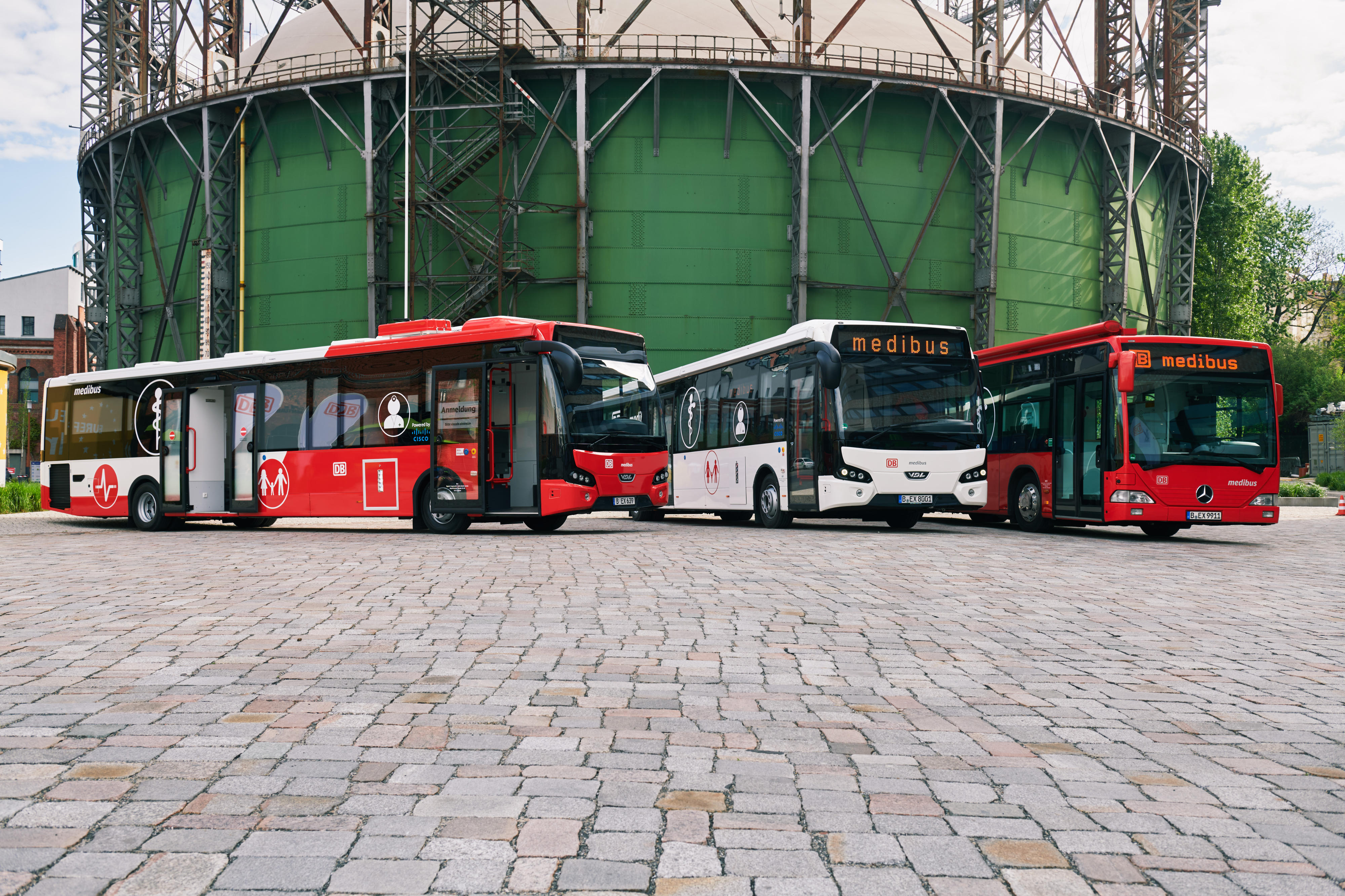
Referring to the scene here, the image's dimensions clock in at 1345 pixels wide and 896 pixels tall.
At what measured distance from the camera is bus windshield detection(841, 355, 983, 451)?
16812 mm

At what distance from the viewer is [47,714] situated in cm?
457

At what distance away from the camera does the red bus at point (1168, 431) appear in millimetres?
15867

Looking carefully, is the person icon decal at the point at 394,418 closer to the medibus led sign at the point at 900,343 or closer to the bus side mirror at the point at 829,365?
the bus side mirror at the point at 829,365

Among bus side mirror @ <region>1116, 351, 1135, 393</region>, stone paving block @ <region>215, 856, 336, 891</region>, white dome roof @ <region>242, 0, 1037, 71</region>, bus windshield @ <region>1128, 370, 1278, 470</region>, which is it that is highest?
white dome roof @ <region>242, 0, 1037, 71</region>

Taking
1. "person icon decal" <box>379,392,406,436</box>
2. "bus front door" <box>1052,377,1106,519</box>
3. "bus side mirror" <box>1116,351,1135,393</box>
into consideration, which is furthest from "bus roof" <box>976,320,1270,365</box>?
"person icon decal" <box>379,392,406,436</box>

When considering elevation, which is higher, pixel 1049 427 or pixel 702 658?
pixel 1049 427

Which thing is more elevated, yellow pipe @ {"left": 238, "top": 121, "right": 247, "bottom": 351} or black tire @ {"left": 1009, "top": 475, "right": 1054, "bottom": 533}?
yellow pipe @ {"left": 238, "top": 121, "right": 247, "bottom": 351}

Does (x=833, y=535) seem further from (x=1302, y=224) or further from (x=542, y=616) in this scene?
(x=1302, y=224)

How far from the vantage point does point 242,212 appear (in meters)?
33.3

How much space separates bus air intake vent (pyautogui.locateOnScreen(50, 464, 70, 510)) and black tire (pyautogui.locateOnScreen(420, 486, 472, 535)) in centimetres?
904

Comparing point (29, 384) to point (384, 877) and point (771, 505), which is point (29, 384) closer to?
point (771, 505)

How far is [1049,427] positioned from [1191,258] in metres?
25.4

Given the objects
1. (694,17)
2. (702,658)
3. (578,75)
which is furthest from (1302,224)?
(702,658)

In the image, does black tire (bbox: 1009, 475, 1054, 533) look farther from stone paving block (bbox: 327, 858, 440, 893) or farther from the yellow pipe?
the yellow pipe
